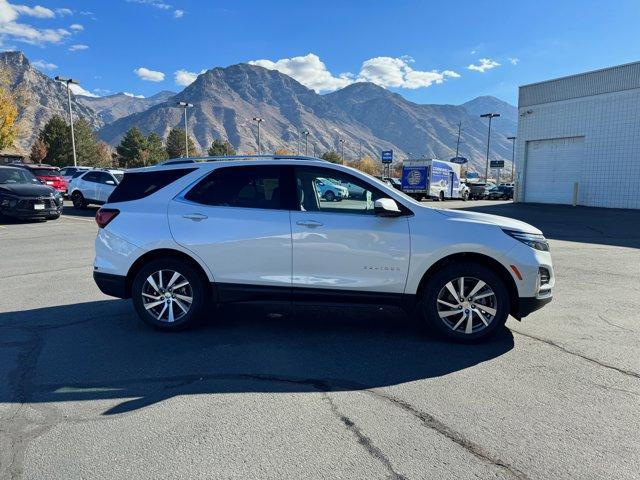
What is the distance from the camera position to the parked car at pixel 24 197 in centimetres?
1515

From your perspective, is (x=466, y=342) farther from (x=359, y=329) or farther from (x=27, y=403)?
(x=27, y=403)

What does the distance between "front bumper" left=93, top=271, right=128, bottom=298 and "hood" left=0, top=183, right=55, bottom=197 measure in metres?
12.5

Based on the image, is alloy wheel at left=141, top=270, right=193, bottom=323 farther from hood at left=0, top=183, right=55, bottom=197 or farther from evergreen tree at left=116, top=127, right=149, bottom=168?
evergreen tree at left=116, top=127, right=149, bottom=168

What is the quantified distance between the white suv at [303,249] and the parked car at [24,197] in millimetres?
12369

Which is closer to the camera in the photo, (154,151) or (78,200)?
(78,200)

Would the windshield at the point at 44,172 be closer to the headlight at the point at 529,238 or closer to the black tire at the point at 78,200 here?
the black tire at the point at 78,200

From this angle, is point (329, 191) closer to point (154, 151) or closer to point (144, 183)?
point (144, 183)

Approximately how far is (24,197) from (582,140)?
2779cm

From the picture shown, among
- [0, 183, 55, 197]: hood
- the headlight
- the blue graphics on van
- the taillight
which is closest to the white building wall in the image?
the blue graphics on van

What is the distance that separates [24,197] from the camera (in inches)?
598

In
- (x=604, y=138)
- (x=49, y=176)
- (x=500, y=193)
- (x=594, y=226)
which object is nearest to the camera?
(x=594, y=226)

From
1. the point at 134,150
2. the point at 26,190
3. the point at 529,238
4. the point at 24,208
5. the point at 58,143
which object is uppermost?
the point at 134,150

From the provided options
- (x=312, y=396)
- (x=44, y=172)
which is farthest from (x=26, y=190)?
(x=312, y=396)

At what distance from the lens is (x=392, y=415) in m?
3.38
